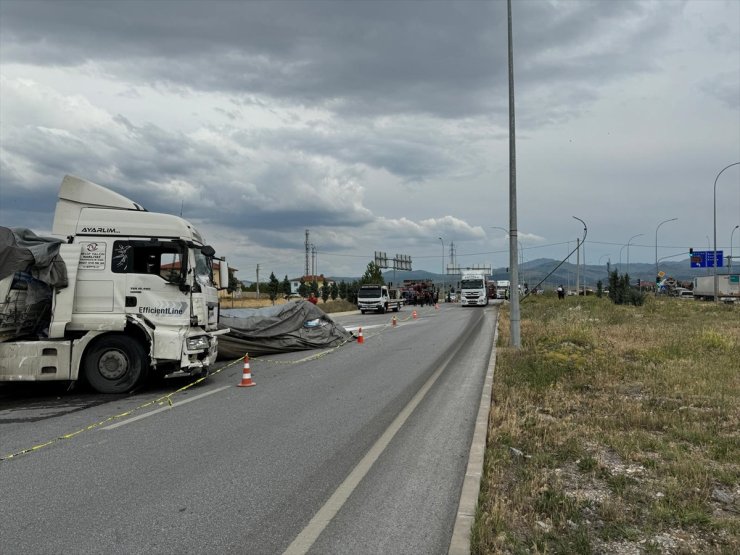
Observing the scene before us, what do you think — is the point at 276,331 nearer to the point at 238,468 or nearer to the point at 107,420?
the point at 107,420

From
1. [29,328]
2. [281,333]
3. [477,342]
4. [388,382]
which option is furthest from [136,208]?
[477,342]

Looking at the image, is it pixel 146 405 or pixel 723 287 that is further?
pixel 723 287

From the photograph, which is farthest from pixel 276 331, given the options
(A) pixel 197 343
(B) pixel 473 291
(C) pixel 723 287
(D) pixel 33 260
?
(C) pixel 723 287

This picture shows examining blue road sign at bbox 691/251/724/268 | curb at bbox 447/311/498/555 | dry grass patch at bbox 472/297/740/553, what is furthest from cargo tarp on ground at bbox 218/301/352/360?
blue road sign at bbox 691/251/724/268

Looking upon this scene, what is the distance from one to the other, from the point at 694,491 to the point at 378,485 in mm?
2596

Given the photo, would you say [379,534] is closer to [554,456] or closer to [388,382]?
[554,456]

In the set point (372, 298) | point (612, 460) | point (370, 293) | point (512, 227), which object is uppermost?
point (512, 227)

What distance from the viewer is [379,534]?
4.09m

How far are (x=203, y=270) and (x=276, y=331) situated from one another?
220 inches

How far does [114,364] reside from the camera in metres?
9.91

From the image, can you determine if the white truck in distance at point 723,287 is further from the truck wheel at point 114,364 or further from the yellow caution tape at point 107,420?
the truck wheel at point 114,364

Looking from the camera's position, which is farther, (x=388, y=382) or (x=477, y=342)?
(x=477, y=342)

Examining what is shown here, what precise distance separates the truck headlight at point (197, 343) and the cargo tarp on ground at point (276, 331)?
3836 mm

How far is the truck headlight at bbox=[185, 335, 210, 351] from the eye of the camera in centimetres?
1015
